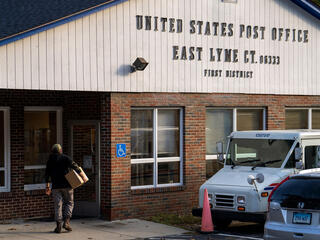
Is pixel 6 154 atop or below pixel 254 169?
atop

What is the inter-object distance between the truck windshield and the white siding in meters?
2.51

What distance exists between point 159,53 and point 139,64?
969mm

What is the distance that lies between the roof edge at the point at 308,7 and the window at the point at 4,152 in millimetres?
8915

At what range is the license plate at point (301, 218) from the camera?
10470mm

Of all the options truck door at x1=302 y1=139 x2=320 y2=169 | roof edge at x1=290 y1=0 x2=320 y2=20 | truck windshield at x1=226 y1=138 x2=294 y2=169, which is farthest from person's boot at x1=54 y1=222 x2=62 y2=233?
roof edge at x1=290 y1=0 x2=320 y2=20

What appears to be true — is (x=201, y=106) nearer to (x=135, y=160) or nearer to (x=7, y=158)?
(x=135, y=160)

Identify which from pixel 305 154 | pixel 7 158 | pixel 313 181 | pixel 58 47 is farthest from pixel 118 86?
pixel 313 181

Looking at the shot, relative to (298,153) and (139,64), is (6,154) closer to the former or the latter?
(139,64)

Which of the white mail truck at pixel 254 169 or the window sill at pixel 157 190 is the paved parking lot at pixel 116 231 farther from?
the window sill at pixel 157 190

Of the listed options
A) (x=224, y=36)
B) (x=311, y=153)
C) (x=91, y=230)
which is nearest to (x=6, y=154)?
(x=91, y=230)

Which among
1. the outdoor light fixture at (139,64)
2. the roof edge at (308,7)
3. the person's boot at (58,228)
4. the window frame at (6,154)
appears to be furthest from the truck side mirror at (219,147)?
the roof edge at (308,7)

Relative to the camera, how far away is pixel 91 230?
1452cm

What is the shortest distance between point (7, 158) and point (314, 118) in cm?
943

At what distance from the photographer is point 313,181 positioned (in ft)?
35.1
